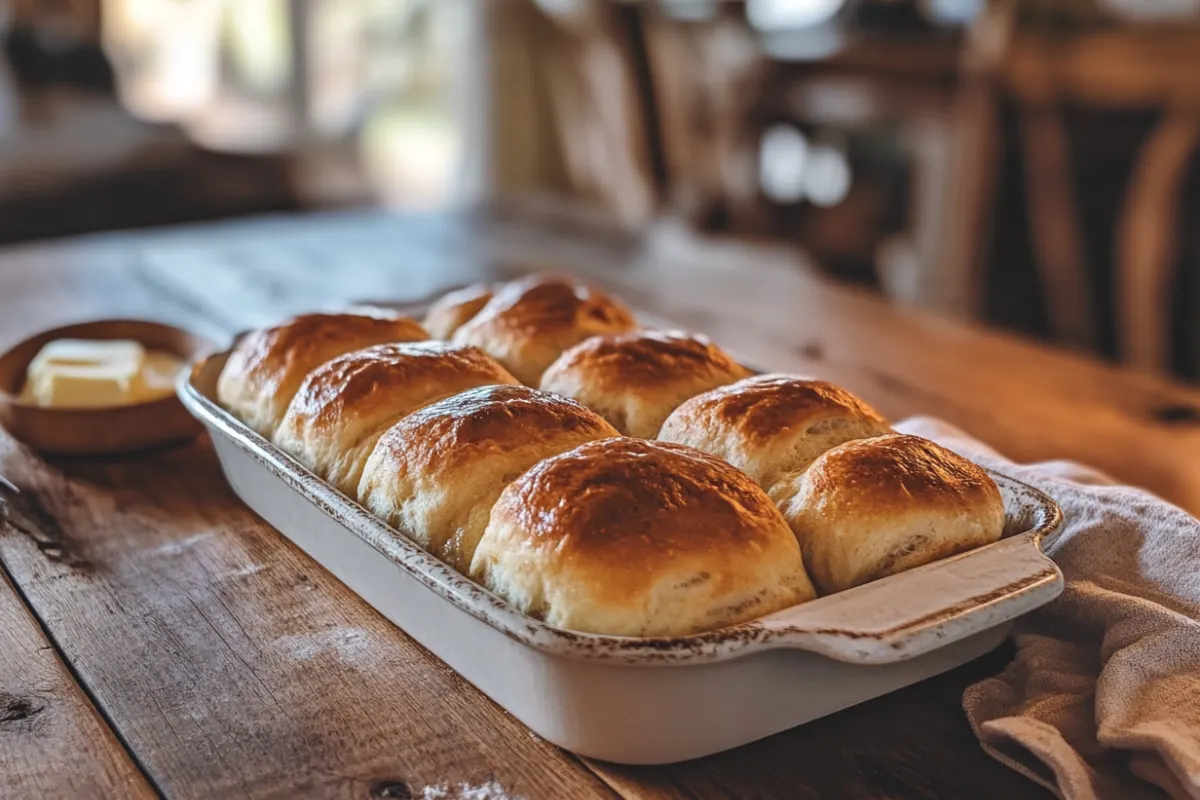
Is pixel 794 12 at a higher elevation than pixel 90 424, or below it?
higher

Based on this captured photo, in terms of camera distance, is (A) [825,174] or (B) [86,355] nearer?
(B) [86,355]

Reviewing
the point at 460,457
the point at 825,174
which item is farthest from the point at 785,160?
the point at 460,457

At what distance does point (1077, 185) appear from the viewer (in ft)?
10.8

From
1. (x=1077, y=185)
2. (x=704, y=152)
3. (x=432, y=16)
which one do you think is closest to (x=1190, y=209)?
(x=1077, y=185)

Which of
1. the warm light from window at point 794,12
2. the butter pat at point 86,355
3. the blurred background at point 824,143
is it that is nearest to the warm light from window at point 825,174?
the blurred background at point 824,143

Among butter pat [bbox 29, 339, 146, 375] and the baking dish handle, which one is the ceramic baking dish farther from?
butter pat [bbox 29, 339, 146, 375]

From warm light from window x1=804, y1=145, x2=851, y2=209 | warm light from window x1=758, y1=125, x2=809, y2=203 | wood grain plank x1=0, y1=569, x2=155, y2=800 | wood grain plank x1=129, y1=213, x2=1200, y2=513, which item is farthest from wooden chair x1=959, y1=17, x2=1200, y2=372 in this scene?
wood grain plank x1=0, y1=569, x2=155, y2=800

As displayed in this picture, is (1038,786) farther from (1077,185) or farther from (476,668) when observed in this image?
(1077,185)

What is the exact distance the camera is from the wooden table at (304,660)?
70 centimetres

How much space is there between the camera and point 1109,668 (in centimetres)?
76

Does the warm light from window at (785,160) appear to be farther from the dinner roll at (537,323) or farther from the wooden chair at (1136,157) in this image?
the dinner roll at (537,323)

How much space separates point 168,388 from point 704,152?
2676mm

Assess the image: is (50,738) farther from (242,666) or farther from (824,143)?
(824,143)

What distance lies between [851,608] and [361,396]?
437 mm
